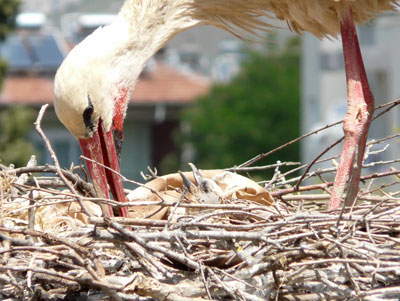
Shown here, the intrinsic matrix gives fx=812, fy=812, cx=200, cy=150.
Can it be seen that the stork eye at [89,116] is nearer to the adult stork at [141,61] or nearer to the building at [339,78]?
the adult stork at [141,61]

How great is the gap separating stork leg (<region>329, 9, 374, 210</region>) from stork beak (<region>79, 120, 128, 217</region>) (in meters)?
0.99

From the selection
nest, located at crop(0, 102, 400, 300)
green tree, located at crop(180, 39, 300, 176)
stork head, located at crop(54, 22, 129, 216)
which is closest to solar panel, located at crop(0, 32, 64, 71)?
green tree, located at crop(180, 39, 300, 176)

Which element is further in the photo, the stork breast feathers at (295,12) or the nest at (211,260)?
the stork breast feathers at (295,12)

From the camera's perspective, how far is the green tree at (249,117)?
2664cm

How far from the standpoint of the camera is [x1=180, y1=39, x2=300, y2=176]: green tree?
26.6 m

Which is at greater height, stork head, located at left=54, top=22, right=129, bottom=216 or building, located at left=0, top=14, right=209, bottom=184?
stork head, located at left=54, top=22, right=129, bottom=216

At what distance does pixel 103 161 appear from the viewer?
3.83 meters

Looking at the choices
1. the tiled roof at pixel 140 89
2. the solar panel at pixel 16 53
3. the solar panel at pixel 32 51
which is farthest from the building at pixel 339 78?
the solar panel at pixel 16 53

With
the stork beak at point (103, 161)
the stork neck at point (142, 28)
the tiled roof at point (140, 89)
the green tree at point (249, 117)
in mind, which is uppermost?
the stork neck at point (142, 28)

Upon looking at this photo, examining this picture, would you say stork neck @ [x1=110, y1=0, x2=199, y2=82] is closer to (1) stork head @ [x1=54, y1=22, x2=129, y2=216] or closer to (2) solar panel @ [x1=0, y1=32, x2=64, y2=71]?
(1) stork head @ [x1=54, y1=22, x2=129, y2=216]

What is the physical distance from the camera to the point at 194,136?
87.1 feet

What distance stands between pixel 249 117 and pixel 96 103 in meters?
24.6

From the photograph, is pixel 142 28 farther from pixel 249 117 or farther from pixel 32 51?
pixel 249 117

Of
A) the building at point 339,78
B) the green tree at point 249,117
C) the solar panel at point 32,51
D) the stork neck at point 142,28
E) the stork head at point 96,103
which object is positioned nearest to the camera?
the stork head at point 96,103
